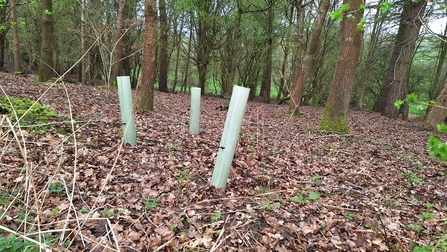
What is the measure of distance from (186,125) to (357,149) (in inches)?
152

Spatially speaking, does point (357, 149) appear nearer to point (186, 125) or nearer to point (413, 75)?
point (186, 125)

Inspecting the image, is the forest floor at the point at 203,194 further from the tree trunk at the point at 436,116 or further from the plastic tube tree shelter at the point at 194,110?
the tree trunk at the point at 436,116

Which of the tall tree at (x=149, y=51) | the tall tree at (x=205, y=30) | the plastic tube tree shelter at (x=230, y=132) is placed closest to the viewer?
the plastic tube tree shelter at (x=230, y=132)

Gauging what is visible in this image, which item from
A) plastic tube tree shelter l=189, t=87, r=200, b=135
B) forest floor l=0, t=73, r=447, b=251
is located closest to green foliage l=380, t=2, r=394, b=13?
forest floor l=0, t=73, r=447, b=251

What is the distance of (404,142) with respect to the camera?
6.67 m

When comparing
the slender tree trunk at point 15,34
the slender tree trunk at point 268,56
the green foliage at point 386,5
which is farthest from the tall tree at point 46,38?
the green foliage at point 386,5

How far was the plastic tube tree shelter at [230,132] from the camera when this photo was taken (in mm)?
2732

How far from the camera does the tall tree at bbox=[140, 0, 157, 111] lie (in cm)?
596

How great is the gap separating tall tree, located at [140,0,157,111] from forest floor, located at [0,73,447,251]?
1315mm

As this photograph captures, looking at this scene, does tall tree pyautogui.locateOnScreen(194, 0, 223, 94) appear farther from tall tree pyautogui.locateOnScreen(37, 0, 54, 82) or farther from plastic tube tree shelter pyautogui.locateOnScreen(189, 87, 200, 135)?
plastic tube tree shelter pyautogui.locateOnScreen(189, 87, 200, 135)

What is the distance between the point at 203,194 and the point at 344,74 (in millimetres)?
5046

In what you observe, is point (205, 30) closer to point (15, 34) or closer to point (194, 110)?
point (15, 34)

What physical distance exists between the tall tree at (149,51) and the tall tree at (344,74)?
4.56 m

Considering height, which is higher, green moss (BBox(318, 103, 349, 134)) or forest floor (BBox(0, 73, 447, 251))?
green moss (BBox(318, 103, 349, 134))
